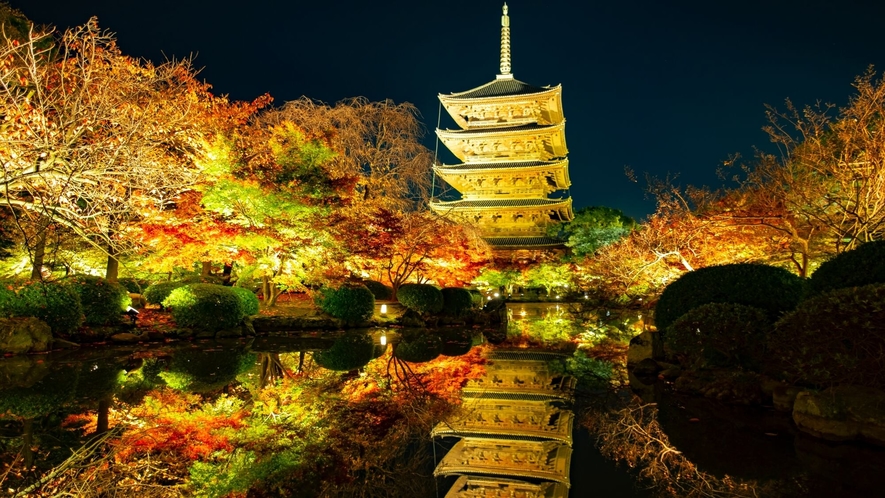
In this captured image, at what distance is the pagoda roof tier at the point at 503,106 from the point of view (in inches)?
1162

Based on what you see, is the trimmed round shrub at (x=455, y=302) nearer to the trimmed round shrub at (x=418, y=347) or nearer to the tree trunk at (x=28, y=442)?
the trimmed round shrub at (x=418, y=347)

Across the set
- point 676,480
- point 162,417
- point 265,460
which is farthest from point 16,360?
point 676,480

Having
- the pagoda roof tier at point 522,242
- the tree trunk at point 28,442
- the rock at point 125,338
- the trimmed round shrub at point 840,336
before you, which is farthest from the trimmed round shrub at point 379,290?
the trimmed round shrub at point 840,336

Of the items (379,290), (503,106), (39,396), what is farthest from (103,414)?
(503,106)

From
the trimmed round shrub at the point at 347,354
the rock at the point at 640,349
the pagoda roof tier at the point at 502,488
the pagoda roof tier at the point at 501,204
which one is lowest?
the pagoda roof tier at the point at 502,488

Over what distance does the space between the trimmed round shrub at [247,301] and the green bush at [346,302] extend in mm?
2340

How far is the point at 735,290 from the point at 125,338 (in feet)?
40.8

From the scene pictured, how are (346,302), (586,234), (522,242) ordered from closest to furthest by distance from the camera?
(346,302)
(586,234)
(522,242)

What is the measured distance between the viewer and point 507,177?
29.8 meters

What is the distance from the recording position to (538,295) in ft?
101

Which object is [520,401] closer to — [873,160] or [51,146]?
[51,146]

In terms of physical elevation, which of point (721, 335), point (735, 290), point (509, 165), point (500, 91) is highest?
point (500, 91)

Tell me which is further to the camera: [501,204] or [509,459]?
[501,204]

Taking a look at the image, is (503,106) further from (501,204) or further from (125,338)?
(125,338)
